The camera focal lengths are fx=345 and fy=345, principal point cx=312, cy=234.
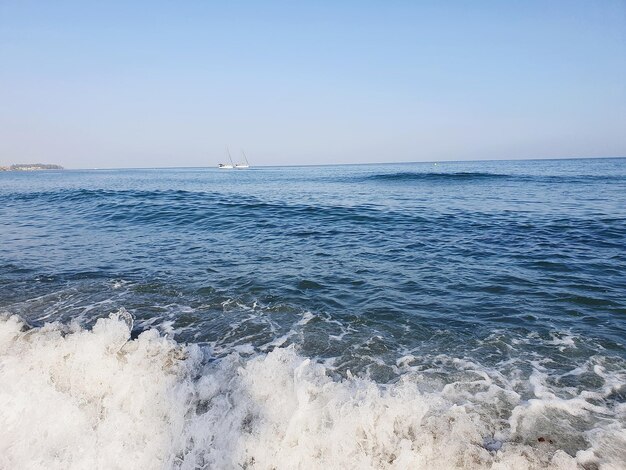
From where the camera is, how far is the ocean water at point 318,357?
3299 mm

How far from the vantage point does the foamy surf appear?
3.15 meters

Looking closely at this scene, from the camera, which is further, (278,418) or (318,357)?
(318,357)

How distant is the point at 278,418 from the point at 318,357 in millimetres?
1330

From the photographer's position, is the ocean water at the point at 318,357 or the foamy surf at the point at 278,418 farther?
the ocean water at the point at 318,357

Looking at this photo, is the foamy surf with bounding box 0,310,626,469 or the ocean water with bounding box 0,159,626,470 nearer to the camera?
the foamy surf with bounding box 0,310,626,469

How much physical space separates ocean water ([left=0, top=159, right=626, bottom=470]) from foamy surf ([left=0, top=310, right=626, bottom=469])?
0.02 meters

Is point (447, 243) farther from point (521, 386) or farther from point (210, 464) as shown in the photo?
point (210, 464)

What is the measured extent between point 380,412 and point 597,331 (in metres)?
4.11

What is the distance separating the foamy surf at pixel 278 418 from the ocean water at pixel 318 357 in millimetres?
18

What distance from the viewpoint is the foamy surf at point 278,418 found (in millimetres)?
3153

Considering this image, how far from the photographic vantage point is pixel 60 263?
9.55 m

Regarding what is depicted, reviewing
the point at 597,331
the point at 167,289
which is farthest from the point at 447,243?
the point at 167,289

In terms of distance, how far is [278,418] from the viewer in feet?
11.6

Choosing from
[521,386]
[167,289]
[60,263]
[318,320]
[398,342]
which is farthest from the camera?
[60,263]
